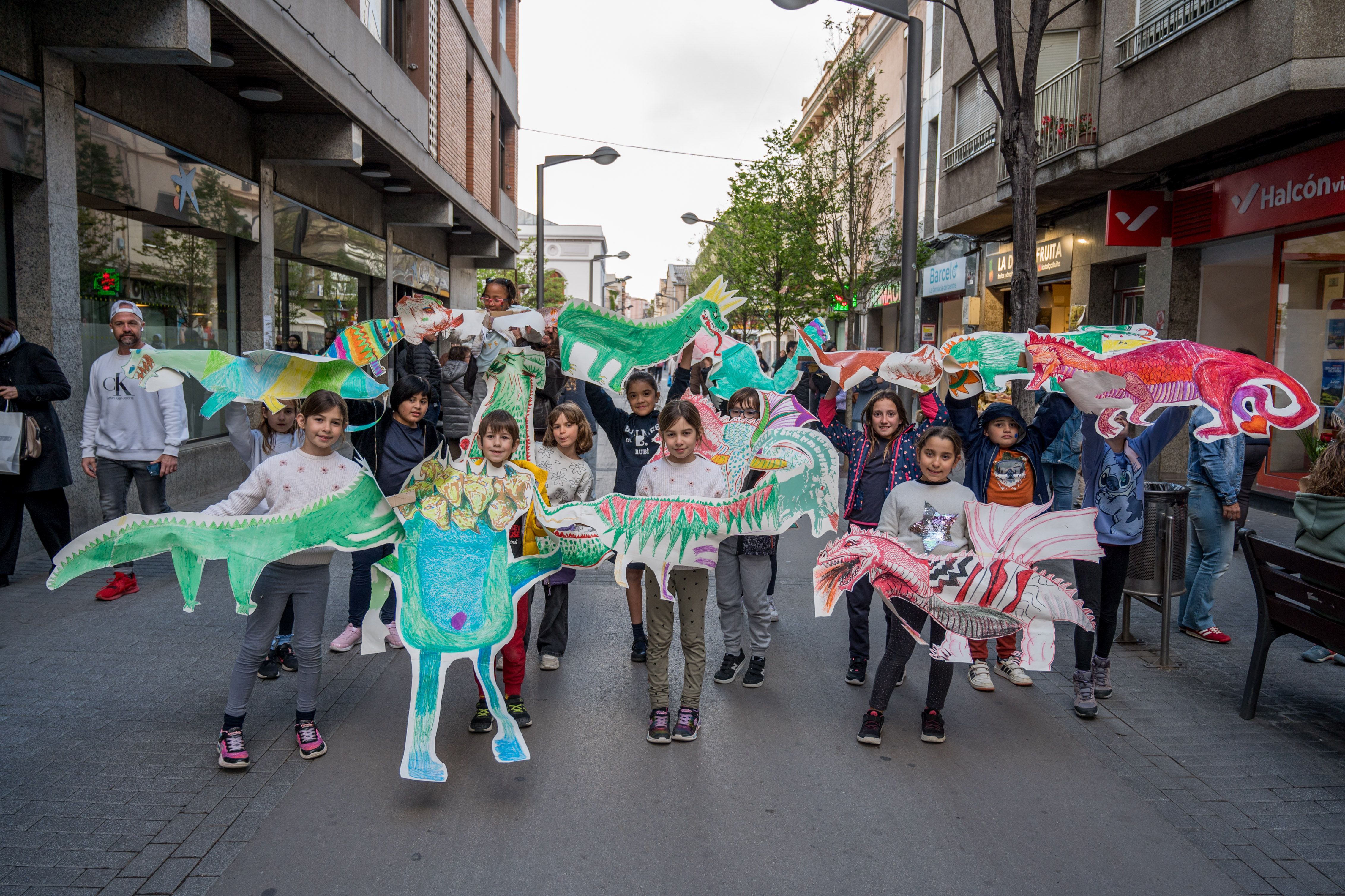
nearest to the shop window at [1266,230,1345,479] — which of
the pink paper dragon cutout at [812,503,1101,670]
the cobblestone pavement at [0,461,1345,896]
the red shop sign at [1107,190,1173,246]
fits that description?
the red shop sign at [1107,190,1173,246]

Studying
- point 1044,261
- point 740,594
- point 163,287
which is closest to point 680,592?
point 740,594

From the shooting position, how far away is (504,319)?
582 cm

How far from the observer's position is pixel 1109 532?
5055mm

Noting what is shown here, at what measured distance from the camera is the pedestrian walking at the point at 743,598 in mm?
5531

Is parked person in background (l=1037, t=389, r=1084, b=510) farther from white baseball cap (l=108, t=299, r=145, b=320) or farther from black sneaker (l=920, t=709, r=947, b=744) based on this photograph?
white baseball cap (l=108, t=299, r=145, b=320)

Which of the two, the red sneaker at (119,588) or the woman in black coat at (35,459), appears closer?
the woman in black coat at (35,459)

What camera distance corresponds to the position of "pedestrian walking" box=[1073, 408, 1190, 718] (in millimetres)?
5051

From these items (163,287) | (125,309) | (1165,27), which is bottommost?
(125,309)

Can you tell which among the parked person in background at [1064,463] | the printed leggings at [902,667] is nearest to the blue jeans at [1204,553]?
the parked person in background at [1064,463]

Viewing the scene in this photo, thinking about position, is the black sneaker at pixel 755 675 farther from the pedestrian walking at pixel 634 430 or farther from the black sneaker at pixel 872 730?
the black sneaker at pixel 872 730

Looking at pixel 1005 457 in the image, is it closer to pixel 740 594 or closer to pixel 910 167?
pixel 740 594

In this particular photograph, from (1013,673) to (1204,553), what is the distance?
1901 mm

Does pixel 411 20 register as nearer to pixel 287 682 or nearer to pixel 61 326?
pixel 61 326

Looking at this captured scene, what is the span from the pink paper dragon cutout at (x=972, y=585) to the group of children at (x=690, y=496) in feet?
0.29
